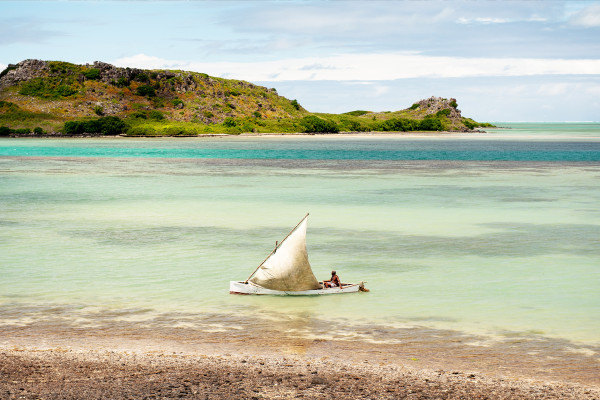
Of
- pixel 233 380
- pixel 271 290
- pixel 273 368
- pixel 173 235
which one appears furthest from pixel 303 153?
pixel 233 380

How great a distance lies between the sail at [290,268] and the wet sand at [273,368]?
3517 mm

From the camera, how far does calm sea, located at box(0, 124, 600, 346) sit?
16641 mm

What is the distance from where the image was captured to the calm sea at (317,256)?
16.6 m

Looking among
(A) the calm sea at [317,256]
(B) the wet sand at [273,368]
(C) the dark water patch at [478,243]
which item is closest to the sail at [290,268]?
(A) the calm sea at [317,256]

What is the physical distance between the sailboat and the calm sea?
1.06ft

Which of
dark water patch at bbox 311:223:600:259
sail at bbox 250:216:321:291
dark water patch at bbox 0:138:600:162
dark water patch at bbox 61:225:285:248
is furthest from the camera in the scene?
dark water patch at bbox 0:138:600:162

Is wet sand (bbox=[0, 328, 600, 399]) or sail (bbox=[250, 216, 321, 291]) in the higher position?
sail (bbox=[250, 216, 321, 291])

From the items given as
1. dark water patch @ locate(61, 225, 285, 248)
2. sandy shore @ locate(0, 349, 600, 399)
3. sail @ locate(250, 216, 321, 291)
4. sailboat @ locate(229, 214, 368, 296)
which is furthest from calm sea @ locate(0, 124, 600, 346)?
sandy shore @ locate(0, 349, 600, 399)

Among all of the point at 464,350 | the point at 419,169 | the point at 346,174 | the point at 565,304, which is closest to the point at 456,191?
the point at 346,174

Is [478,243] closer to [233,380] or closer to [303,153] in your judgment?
[233,380]

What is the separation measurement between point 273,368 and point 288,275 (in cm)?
585

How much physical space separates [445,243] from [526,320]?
1121cm

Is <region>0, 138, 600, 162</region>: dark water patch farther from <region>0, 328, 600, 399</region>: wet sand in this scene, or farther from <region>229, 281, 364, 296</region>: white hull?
<region>0, 328, 600, 399</region>: wet sand

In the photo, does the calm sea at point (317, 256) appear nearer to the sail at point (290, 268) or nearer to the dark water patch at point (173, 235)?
the dark water patch at point (173, 235)
